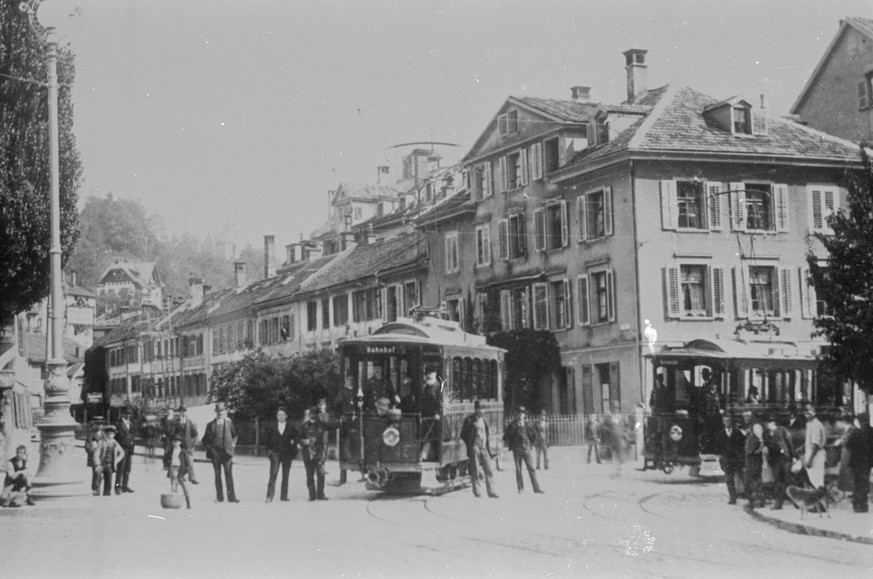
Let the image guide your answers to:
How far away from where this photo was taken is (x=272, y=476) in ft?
40.2

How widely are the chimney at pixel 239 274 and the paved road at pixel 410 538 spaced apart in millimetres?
2151

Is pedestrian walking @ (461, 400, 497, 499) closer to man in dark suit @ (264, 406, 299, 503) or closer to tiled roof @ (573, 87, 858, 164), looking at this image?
man in dark suit @ (264, 406, 299, 503)

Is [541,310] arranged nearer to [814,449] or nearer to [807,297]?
[807,297]

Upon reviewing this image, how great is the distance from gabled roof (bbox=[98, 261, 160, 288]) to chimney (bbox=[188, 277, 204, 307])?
1.28ft

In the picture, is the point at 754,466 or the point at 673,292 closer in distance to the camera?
the point at 754,466

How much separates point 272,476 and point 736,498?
17.8 feet

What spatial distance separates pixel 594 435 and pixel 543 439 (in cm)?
69

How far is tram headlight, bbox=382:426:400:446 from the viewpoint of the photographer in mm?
13078

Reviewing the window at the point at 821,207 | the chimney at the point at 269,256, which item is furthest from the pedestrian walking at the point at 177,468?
the window at the point at 821,207

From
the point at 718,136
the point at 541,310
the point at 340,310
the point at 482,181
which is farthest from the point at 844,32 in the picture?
the point at 340,310

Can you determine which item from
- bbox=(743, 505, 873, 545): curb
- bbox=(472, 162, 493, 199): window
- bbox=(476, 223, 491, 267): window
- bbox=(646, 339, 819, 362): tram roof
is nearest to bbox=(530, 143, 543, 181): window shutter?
bbox=(472, 162, 493, 199): window

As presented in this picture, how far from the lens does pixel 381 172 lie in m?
12.3

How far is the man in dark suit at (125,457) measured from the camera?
12016 mm

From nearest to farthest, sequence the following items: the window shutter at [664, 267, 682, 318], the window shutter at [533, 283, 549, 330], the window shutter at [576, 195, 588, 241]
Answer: the window shutter at [664, 267, 682, 318] < the window shutter at [576, 195, 588, 241] < the window shutter at [533, 283, 549, 330]
